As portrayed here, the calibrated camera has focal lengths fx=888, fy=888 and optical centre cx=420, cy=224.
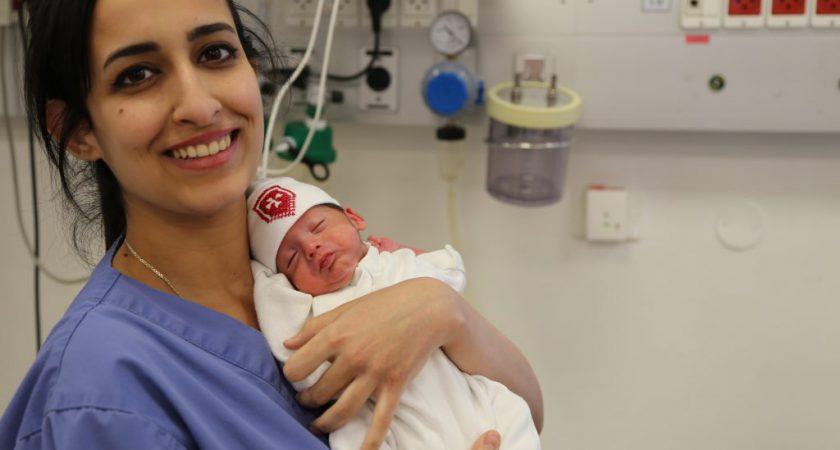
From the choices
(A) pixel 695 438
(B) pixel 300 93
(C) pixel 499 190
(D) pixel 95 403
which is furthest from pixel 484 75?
(D) pixel 95 403

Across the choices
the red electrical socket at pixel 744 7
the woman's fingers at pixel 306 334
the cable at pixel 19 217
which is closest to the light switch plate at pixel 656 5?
the red electrical socket at pixel 744 7

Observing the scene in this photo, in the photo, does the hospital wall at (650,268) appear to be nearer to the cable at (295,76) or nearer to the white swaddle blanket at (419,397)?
the cable at (295,76)

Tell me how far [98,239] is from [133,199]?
234mm

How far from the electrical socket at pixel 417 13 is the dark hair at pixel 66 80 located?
0.75 metres

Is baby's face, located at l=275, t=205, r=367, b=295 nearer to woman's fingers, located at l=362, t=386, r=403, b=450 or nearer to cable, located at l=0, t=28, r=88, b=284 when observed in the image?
woman's fingers, located at l=362, t=386, r=403, b=450

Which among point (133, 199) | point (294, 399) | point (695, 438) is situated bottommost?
point (695, 438)

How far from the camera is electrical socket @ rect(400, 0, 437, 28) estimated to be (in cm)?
199

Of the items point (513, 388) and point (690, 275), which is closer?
point (513, 388)

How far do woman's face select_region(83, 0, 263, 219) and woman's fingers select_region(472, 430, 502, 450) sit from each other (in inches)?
17.8

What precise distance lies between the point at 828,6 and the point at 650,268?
70cm

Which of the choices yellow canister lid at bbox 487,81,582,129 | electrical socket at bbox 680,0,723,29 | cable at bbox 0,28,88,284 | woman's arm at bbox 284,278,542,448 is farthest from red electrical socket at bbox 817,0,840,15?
cable at bbox 0,28,88,284

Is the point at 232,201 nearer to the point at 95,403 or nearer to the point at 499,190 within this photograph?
the point at 95,403

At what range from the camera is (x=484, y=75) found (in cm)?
203

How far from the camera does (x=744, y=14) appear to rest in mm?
1923
